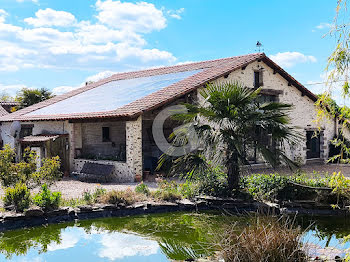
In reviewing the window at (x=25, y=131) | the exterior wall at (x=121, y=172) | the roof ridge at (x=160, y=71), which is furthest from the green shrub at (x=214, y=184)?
the window at (x=25, y=131)

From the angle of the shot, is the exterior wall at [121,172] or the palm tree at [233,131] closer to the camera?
the palm tree at [233,131]

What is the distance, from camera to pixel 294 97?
19.9 metres

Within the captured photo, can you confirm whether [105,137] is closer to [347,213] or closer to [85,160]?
[85,160]

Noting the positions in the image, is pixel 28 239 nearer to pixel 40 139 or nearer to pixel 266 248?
pixel 266 248

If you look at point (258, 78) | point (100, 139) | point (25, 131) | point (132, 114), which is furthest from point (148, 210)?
point (25, 131)

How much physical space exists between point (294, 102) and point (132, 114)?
1018cm

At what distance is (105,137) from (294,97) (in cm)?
1012

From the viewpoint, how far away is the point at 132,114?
13438 mm

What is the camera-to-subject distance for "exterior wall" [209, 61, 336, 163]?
1784 cm

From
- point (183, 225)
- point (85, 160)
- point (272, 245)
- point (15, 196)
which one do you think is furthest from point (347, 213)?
point (85, 160)

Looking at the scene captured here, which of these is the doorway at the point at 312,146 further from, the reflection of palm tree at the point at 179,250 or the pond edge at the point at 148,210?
the reflection of palm tree at the point at 179,250

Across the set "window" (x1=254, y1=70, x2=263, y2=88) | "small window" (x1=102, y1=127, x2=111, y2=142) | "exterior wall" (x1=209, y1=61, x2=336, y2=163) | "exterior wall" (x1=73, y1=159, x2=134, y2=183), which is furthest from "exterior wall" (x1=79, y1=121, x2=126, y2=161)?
"window" (x1=254, y1=70, x2=263, y2=88)

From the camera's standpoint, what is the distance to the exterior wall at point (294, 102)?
17.8m

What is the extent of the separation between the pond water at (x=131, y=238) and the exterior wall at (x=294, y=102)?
9783 millimetres
